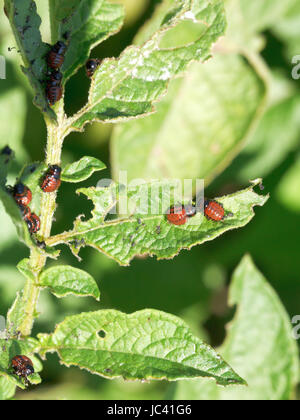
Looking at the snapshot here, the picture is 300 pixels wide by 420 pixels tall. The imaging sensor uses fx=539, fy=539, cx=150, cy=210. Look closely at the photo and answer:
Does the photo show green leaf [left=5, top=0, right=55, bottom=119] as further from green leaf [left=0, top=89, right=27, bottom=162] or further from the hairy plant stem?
green leaf [left=0, top=89, right=27, bottom=162]

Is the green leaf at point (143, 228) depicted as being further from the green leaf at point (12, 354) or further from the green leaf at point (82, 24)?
the green leaf at point (82, 24)

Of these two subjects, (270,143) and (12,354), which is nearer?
(12,354)

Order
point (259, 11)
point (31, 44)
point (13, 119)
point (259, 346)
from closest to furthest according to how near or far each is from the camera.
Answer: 1. point (31, 44)
2. point (259, 346)
3. point (13, 119)
4. point (259, 11)

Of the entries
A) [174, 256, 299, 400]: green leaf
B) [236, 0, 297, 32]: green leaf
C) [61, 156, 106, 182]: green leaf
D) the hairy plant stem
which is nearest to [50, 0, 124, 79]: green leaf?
the hairy plant stem

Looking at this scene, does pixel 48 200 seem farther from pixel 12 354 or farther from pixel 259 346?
pixel 259 346

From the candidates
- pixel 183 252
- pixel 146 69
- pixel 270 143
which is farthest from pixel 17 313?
pixel 270 143

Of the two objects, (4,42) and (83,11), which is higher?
(4,42)

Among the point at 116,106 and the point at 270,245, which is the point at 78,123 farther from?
the point at 270,245
